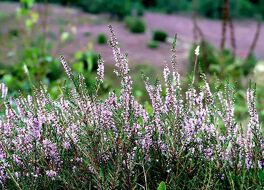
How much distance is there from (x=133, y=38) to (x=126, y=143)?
34.7 ft

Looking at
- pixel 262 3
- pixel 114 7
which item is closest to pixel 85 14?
pixel 114 7

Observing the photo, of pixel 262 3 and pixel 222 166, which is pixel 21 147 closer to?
pixel 222 166

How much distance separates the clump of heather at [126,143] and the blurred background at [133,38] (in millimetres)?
3436

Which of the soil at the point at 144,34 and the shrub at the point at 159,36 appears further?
the shrub at the point at 159,36

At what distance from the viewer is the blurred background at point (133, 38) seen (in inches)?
288

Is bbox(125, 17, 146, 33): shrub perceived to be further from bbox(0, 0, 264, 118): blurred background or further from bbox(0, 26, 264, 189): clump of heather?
bbox(0, 26, 264, 189): clump of heather

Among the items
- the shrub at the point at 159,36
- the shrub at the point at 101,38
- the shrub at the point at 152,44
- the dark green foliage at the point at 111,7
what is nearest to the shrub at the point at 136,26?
the shrub at the point at 159,36

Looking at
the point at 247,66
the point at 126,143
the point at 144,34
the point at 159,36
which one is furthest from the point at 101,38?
the point at 126,143

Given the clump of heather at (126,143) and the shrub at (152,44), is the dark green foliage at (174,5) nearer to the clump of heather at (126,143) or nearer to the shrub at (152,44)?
the shrub at (152,44)

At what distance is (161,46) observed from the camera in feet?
39.8

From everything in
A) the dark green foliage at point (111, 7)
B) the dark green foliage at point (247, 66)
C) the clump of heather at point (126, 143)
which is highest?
the clump of heather at point (126, 143)

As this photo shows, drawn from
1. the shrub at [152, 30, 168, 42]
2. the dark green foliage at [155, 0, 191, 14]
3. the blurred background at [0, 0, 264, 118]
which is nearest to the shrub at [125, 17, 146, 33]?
the blurred background at [0, 0, 264, 118]

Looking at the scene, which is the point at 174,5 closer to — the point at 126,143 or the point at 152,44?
the point at 152,44

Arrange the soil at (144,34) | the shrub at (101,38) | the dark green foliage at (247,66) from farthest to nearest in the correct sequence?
1. the shrub at (101,38)
2. the soil at (144,34)
3. the dark green foliage at (247,66)
